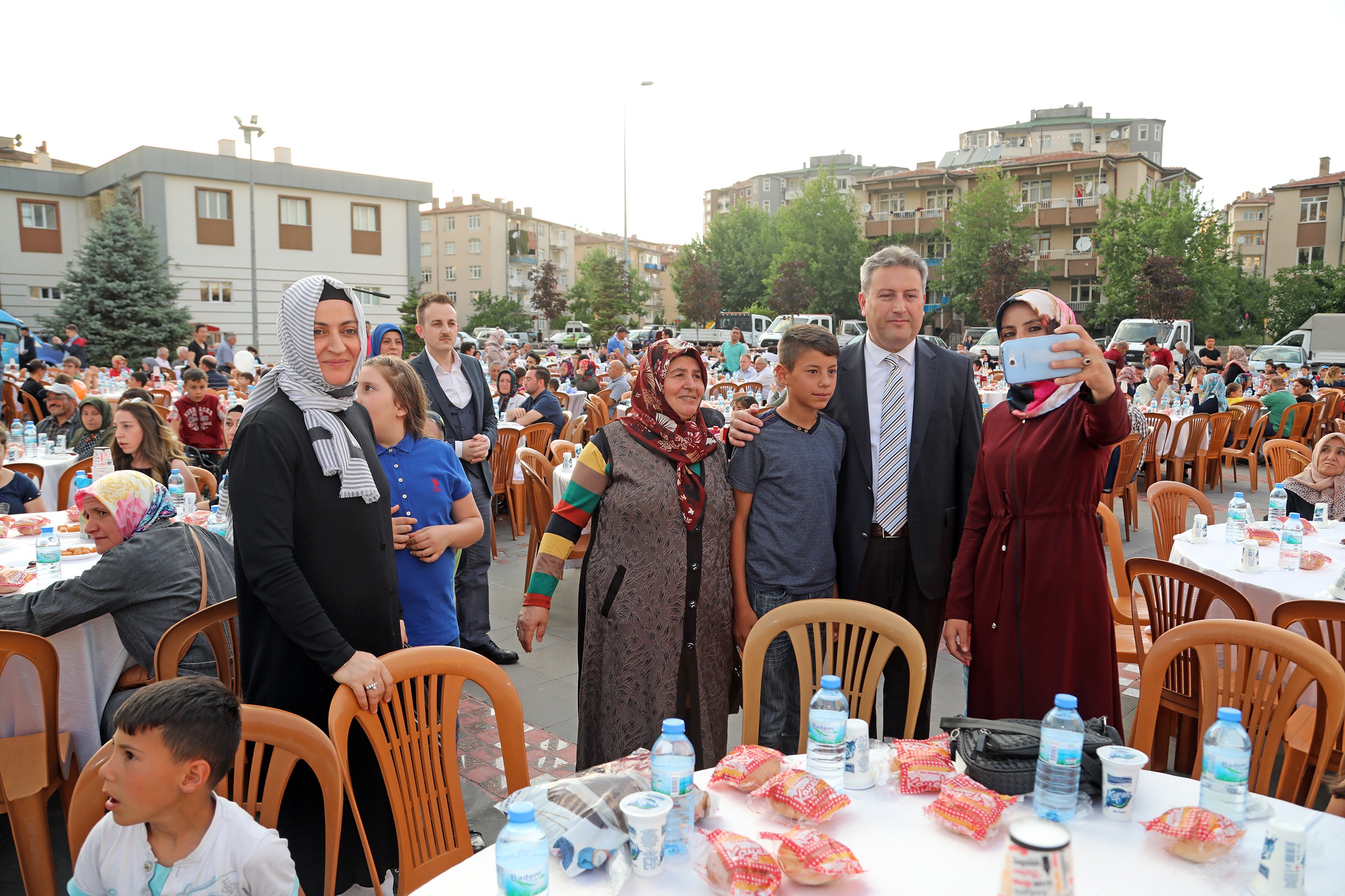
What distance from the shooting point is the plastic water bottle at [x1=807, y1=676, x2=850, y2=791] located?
187cm

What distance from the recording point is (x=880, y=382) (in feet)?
10.3

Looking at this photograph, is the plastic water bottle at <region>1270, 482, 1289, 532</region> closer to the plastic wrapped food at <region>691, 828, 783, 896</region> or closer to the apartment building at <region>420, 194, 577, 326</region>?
the plastic wrapped food at <region>691, 828, 783, 896</region>

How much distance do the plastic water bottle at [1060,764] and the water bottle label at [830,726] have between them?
1.41ft

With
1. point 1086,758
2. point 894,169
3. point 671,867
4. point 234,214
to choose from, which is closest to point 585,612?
point 671,867

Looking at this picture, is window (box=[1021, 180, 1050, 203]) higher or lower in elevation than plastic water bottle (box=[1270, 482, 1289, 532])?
higher

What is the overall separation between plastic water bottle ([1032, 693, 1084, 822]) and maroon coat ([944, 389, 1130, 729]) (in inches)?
32.9

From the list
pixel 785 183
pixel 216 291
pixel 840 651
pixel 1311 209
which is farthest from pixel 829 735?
pixel 785 183

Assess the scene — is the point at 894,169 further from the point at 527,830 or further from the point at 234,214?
the point at 527,830

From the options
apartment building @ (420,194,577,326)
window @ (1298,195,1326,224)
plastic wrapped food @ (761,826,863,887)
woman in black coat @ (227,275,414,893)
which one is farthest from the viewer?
apartment building @ (420,194,577,326)

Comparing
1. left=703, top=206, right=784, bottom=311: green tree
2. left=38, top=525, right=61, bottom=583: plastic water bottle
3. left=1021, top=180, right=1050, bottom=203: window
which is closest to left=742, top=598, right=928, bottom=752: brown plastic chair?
left=38, top=525, right=61, bottom=583: plastic water bottle

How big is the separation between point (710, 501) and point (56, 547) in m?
3.16

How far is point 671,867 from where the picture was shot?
5.18 ft

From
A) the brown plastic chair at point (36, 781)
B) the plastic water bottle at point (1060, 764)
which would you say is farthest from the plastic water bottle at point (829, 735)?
the brown plastic chair at point (36, 781)

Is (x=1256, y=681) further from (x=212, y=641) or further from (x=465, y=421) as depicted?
(x=465, y=421)
